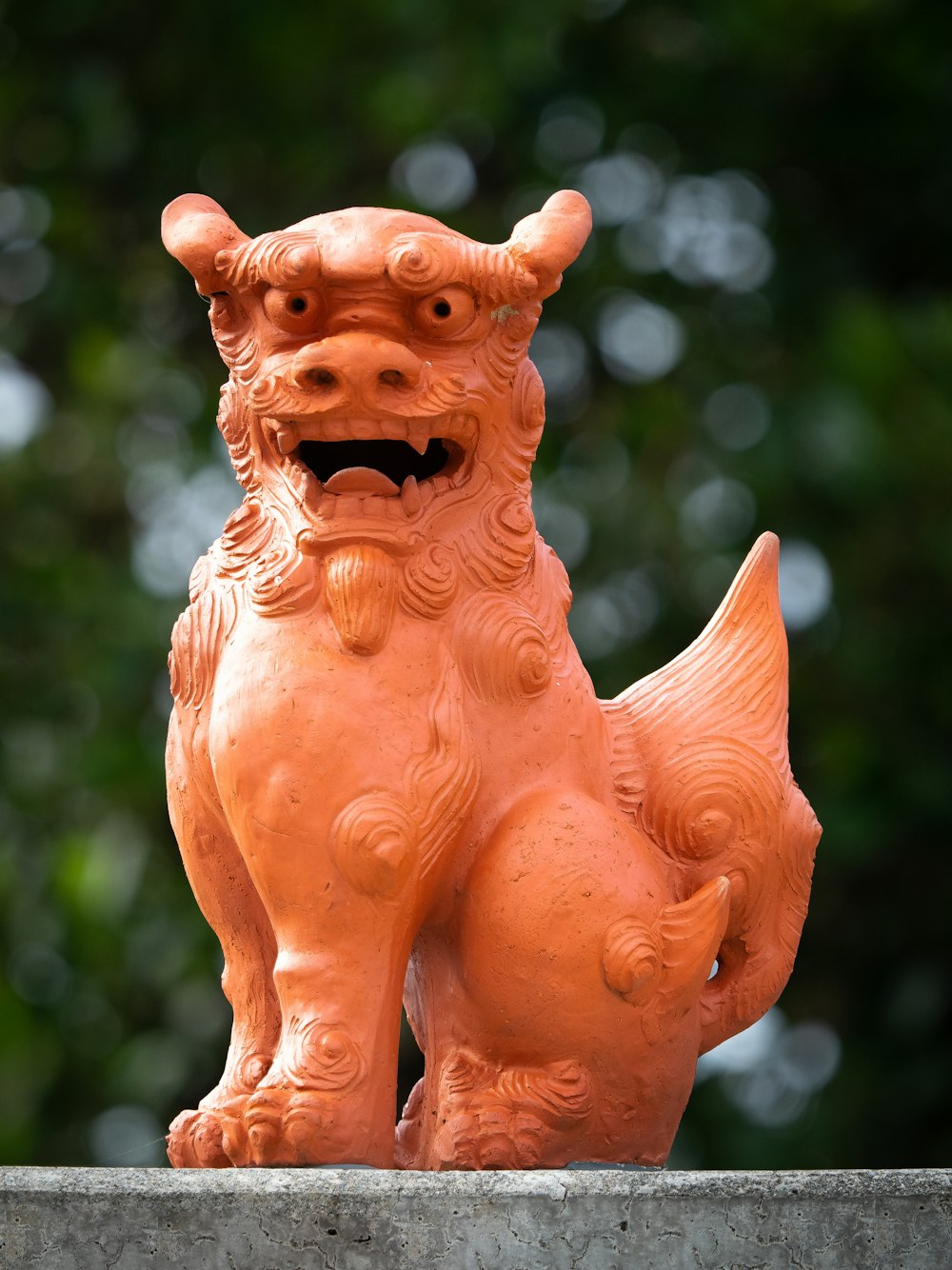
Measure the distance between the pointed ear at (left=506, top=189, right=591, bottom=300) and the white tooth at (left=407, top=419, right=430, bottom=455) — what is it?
20cm

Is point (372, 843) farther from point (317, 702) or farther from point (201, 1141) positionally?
point (201, 1141)

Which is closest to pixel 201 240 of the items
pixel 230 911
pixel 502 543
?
pixel 502 543

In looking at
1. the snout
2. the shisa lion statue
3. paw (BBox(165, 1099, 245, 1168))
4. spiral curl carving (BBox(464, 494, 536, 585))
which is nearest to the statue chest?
the shisa lion statue

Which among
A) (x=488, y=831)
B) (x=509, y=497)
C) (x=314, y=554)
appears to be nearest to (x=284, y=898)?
(x=488, y=831)

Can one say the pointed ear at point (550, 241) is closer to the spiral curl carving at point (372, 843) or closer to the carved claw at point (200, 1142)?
the spiral curl carving at point (372, 843)

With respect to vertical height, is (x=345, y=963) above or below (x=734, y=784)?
below

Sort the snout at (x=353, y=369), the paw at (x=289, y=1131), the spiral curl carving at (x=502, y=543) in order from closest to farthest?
the paw at (x=289, y=1131)
the snout at (x=353, y=369)
the spiral curl carving at (x=502, y=543)

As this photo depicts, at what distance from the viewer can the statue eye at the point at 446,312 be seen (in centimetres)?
226

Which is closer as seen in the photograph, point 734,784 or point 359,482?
point 359,482

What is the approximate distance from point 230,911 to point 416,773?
0.99 ft

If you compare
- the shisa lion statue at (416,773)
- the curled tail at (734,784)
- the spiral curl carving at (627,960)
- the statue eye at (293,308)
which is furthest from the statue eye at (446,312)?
the spiral curl carving at (627,960)

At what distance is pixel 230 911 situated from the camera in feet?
7.68

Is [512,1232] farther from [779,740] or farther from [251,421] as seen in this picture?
[251,421]

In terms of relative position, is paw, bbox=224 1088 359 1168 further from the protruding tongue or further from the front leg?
the protruding tongue
